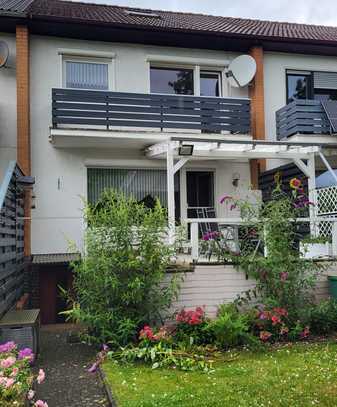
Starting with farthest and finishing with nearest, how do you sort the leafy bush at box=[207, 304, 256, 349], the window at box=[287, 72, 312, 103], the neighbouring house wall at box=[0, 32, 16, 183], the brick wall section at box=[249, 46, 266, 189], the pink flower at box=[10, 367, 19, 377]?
the window at box=[287, 72, 312, 103]
the brick wall section at box=[249, 46, 266, 189]
the neighbouring house wall at box=[0, 32, 16, 183]
the leafy bush at box=[207, 304, 256, 349]
the pink flower at box=[10, 367, 19, 377]

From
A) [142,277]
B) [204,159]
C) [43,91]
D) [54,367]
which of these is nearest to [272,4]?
[204,159]

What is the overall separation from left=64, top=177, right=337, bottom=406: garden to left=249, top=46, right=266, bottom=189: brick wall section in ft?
15.2

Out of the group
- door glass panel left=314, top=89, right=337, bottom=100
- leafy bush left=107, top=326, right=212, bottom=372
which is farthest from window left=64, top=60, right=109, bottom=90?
leafy bush left=107, top=326, right=212, bottom=372

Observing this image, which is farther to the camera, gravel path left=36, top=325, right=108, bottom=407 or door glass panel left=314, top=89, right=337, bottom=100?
door glass panel left=314, top=89, right=337, bottom=100

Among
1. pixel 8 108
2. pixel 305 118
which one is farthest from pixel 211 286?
pixel 8 108

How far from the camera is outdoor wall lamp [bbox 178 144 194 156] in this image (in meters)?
9.98

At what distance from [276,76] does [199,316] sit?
8.77m

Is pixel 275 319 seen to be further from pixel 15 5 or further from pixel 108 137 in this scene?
pixel 15 5

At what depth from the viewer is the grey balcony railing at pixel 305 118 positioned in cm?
1195

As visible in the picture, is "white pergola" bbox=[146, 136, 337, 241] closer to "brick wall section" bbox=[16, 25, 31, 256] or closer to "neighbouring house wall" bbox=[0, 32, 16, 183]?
"brick wall section" bbox=[16, 25, 31, 256]

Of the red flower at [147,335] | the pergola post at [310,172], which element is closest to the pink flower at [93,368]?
the red flower at [147,335]

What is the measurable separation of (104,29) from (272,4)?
11.9m

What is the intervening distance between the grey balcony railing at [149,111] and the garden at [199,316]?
4242 mm

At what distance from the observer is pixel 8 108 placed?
1123cm
